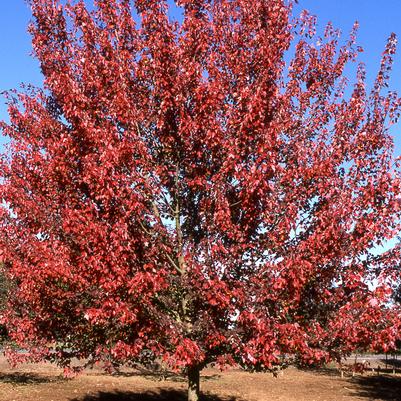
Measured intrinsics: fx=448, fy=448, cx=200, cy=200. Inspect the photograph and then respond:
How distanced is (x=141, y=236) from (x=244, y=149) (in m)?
2.18

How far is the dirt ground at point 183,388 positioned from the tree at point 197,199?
38.9 ft

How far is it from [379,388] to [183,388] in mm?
13071

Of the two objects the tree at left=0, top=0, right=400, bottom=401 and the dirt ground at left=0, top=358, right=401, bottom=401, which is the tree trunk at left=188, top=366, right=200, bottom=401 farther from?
the dirt ground at left=0, top=358, right=401, bottom=401

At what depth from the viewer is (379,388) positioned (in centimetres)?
2792

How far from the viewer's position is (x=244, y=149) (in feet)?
24.1

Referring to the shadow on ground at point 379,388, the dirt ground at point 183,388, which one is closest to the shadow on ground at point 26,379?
the dirt ground at point 183,388

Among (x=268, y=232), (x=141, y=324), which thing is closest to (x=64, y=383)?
(x=141, y=324)

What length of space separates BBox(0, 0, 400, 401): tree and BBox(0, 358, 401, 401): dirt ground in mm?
11872

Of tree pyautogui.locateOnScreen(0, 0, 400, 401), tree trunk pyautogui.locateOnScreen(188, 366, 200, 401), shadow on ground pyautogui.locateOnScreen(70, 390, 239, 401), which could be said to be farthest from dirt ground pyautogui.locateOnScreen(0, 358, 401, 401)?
tree pyautogui.locateOnScreen(0, 0, 400, 401)

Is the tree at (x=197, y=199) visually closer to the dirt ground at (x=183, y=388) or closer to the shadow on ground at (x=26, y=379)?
the dirt ground at (x=183, y=388)

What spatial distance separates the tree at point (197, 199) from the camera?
6.67 metres

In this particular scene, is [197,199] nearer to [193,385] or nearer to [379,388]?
[193,385]

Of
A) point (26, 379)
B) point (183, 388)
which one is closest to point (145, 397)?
point (183, 388)

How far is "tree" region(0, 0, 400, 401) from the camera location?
21.9 ft
